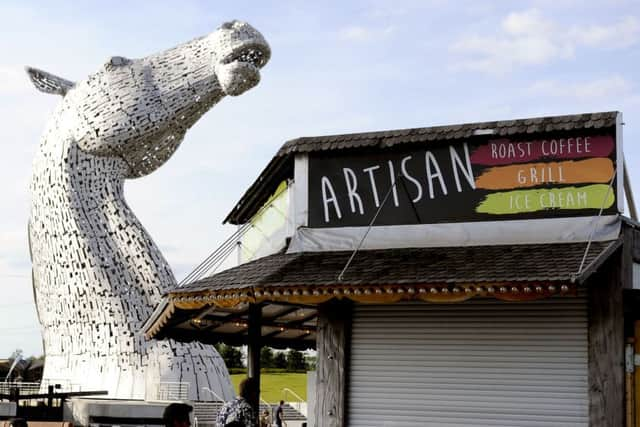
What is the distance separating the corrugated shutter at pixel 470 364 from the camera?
13.8 m

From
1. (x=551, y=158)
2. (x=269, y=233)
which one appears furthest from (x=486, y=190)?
(x=269, y=233)

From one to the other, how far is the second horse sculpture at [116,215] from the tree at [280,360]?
36.5m

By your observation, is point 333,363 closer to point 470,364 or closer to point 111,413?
point 470,364

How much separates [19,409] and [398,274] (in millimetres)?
12487

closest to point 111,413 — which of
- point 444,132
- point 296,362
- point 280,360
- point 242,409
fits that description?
point 444,132

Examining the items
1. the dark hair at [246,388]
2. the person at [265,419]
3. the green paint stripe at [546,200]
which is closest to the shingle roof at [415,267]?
the green paint stripe at [546,200]

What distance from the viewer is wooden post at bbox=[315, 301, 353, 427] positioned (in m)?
14.9

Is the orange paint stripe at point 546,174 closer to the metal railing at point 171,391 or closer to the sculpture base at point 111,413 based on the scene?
the sculpture base at point 111,413

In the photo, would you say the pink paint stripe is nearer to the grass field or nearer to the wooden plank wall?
the wooden plank wall

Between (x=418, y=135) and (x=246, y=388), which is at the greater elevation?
(x=418, y=135)

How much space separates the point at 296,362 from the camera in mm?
66000

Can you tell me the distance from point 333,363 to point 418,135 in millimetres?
3556

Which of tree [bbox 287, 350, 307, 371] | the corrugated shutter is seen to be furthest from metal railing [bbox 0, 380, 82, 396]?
tree [bbox 287, 350, 307, 371]

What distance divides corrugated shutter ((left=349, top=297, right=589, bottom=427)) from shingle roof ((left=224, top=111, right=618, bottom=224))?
2491mm
